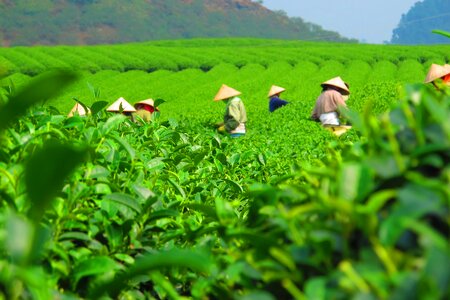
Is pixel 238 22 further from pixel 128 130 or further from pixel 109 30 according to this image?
pixel 128 130

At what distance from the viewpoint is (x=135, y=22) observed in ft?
326

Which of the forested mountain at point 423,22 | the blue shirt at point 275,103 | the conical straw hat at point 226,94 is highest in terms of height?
the conical straw hat at point 226,94

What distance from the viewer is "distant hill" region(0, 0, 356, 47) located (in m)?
89.5

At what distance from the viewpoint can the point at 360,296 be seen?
35.2 inches

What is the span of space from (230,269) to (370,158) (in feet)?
0.88

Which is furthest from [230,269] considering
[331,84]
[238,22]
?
[238,22]

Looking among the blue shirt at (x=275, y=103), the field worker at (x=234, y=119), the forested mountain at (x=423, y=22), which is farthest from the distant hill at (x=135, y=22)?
the field worker at (x=234, y=119)

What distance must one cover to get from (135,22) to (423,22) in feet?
351

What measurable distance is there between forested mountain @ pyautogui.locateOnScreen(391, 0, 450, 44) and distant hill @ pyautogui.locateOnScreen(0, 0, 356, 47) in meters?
66.1

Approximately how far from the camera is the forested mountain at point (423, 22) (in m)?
183

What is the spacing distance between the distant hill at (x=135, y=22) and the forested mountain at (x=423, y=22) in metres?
66.1

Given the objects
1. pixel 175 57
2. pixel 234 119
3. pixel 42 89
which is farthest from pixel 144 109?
pixel 175 57

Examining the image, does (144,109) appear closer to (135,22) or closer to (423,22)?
(135,22)

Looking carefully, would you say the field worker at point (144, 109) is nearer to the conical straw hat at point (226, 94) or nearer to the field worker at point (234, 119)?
the field worker at point (234, 119)
